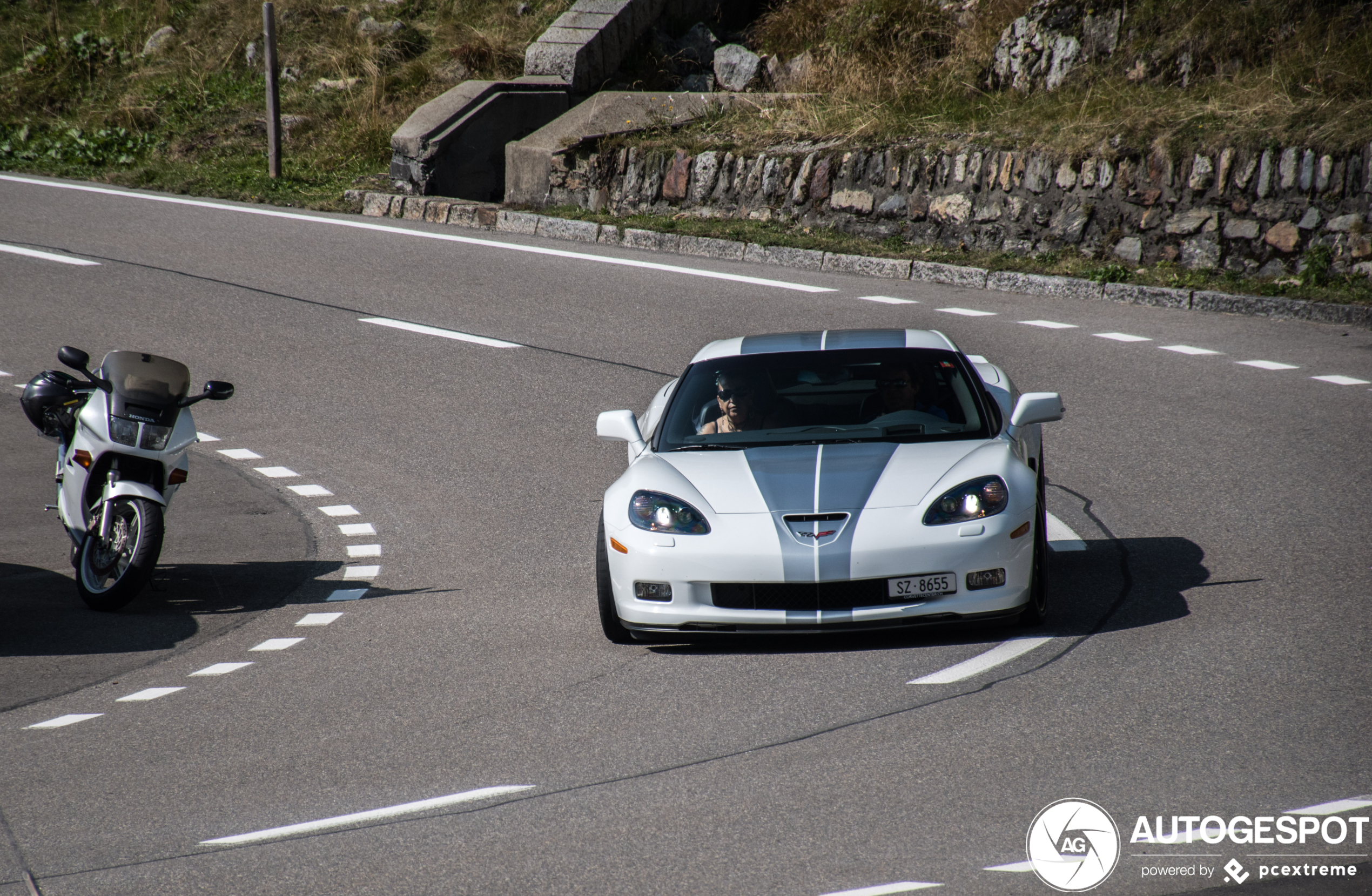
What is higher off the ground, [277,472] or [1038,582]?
[1038,582]

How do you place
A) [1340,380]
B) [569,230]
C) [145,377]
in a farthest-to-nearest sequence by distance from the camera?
[569,230], [1340,380], [145,377]

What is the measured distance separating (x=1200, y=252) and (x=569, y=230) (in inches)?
299

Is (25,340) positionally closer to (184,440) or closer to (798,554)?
(184,440)

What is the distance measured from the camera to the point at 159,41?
29766 mm

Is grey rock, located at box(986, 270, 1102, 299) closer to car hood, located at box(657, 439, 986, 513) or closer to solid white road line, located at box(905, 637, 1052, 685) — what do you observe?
car hood, located at box(657, 439, 986, 513)

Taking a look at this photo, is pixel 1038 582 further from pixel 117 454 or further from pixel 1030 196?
pixel 1030 196

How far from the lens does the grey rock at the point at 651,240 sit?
1742 cm

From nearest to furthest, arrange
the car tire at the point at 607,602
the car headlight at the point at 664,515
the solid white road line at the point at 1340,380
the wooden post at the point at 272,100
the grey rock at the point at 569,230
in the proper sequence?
the car headlight at the point at 664,515 < the car tire at the point at 607,602 < the solid white road line at the point at 1340,380 < the grey rock at the point at 569,230 < the wooden post at the point at 272,100

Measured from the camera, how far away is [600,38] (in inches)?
877

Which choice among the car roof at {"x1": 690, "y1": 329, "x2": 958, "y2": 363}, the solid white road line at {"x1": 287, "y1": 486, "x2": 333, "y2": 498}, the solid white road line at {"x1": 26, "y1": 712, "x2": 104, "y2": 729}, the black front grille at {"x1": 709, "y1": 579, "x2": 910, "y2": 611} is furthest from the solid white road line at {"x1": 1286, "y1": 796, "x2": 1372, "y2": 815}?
the solid white road line at {"x1": 287, "y1": 486, "x2": 333, "y2": 498}

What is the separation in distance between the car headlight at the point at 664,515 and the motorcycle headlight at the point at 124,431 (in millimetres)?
2884

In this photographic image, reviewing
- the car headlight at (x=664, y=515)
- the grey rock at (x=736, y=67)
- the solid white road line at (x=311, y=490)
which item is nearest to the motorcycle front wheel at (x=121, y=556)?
the solid white road line at (x=311, y=490)

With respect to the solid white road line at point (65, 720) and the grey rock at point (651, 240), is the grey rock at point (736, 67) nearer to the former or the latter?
the grey rock at point (651, 240)

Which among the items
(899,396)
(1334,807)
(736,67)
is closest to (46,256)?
(736,67)
